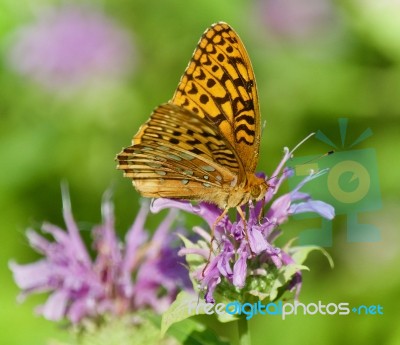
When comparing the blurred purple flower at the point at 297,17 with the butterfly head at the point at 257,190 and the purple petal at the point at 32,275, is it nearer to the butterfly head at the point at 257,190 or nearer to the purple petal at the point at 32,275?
the purple petal at the point at 32,275

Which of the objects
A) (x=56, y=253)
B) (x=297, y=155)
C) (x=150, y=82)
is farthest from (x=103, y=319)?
(x=150, y=82)

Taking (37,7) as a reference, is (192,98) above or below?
below

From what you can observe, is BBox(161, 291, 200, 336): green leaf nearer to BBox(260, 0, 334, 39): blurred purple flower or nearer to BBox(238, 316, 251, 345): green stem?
BBox(238, 316, 251, 345): green stem

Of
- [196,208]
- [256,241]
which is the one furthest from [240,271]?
[196,208]

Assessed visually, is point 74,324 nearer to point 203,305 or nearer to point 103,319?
point 103,319

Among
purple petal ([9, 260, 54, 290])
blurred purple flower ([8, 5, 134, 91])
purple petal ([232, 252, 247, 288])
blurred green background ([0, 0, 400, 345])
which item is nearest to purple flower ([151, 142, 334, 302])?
purple petal ([232, 252, 247, 288])

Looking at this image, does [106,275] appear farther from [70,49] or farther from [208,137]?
[70,49]

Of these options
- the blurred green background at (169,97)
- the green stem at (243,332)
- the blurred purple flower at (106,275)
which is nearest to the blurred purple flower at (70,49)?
the blurred green background at (169,97)

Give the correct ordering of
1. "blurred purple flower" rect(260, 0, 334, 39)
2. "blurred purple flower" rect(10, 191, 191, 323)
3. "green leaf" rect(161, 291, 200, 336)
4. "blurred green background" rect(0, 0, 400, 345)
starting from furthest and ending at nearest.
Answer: "blurred purple flower" rect(260, 0, 334, 39) → "blurred green background" rect(0, 0, 400, 345) → "blurred purple flower" rect(10, 191, 191, 323) → "green leaf" rect(161, 291, 200, 336)
